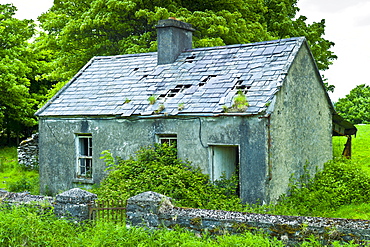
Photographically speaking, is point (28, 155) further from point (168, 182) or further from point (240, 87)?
point (240, 87)

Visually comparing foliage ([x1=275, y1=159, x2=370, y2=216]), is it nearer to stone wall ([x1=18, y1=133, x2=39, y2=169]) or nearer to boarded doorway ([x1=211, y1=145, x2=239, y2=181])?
boarded doorway ([x1=211, y1=145, x2=239, y2=181])

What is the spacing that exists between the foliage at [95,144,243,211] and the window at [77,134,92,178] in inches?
93.2

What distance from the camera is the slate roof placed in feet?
41.8

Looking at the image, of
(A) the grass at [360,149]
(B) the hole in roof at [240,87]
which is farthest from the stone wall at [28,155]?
(A) the grass at [360,149]

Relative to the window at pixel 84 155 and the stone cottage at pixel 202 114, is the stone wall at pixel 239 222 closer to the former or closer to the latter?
the stone cottage at pixel 202 114

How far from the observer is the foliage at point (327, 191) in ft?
39.9

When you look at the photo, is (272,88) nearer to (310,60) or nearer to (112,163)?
(310,60)

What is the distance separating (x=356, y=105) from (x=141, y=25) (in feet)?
95.0

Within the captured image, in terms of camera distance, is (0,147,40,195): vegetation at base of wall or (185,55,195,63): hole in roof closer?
(185,55,195,63): hole in roof

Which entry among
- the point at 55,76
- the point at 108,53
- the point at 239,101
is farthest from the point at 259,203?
the point at 55,76

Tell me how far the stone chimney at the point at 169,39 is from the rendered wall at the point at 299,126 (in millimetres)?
4893

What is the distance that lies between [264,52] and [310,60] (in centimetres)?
187

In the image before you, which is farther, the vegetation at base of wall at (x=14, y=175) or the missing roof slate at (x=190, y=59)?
the vegetation at base of wall at (x=14, y=175)

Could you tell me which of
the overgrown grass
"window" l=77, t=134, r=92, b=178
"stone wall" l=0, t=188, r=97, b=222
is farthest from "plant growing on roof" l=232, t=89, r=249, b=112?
"window" l=77, t=134, r=92, b=178
